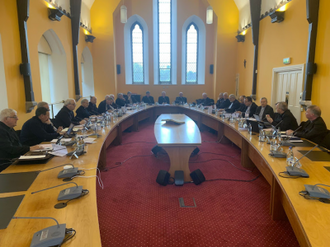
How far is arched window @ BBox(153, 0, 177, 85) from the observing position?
11.8 metres

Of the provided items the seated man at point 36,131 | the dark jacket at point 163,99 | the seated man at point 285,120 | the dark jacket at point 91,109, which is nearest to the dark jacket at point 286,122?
the seated man at point 285,120

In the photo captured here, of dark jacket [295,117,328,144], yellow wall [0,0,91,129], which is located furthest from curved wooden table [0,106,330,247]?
yellow wall [0,0,91,129]

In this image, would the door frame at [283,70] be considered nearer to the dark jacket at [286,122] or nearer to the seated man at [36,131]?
the dark jacket at [286,122]

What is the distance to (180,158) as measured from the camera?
401 centimetres

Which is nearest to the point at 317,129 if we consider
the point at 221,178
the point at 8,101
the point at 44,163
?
the point at 221,178

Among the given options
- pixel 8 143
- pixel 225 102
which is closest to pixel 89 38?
pixel 225 102

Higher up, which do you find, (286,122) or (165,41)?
(165,41)

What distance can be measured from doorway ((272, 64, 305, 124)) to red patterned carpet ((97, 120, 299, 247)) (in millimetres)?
2928

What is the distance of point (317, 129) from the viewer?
3.71m

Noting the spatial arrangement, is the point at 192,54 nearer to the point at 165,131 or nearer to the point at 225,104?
the point at 225,104

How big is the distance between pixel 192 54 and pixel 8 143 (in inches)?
419

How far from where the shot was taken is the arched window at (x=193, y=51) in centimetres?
1202

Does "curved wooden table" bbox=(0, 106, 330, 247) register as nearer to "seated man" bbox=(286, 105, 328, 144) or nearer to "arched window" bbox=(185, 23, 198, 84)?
"seated man" bbox=(286, 105, 328, 144)

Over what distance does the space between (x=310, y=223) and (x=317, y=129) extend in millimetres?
2602
